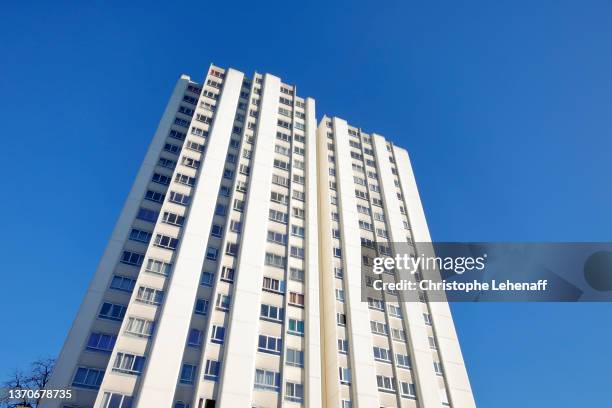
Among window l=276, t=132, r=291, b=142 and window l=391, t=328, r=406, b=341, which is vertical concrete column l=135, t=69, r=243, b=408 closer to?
window l=276, t=132, r=291, b=142

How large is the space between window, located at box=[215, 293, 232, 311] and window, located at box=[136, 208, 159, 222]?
1057cm

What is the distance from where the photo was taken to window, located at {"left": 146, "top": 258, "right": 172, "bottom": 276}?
1227 inches

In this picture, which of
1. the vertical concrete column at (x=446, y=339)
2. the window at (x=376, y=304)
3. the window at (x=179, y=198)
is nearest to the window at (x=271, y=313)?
the window at (x=376, y=304)

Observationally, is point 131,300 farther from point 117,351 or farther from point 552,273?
point 552,273

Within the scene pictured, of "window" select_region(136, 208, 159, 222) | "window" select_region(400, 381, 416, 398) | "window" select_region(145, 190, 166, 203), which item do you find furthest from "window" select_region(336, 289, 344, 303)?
"window" select_region(145, 190, 166, 203)

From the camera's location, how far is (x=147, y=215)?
35.8 meters

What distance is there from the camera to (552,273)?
2917 cm

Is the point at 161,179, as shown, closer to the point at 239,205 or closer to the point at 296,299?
the point at 239,205

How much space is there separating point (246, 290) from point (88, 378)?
12.2 m

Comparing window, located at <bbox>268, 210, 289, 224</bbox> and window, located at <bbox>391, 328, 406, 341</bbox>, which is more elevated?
window, located at <bbox>268, 210, 289, 224</bbox>

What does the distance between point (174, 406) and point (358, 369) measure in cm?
1427

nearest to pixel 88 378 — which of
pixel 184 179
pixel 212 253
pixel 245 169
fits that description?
pixel 212 253

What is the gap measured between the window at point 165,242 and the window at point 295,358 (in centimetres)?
1340

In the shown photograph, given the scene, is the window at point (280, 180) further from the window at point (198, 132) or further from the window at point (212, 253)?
the window at point (212, 253)
